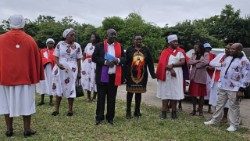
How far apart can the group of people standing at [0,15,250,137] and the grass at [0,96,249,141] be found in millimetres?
281

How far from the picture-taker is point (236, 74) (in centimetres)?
1045

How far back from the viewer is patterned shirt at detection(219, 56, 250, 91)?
10.4 meters

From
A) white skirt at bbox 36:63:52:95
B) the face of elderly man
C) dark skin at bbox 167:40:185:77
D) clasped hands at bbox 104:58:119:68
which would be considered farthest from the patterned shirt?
white skirt at bbox 36:63:52:95

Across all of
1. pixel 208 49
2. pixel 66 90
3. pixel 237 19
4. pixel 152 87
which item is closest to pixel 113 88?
pixel 66 90

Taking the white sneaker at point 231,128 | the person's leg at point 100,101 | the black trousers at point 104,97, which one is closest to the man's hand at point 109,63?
the black trousers at point 104,97

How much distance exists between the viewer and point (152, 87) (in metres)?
20.7

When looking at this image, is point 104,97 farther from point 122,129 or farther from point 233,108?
point 233,108

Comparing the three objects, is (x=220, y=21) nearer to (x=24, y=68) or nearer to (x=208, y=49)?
(x=208, y=49)

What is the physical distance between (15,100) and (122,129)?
245 cm

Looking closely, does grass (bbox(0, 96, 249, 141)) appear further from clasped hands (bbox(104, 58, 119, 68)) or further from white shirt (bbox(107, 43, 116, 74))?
clasped hands (bbox(104, 58, 119, 68))

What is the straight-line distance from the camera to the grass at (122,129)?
928cm

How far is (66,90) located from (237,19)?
114 feet

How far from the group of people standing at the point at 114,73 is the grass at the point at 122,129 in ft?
0.92

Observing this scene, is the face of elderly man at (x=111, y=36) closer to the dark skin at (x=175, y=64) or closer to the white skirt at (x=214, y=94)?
the dark skin at (x=175, y=64)
